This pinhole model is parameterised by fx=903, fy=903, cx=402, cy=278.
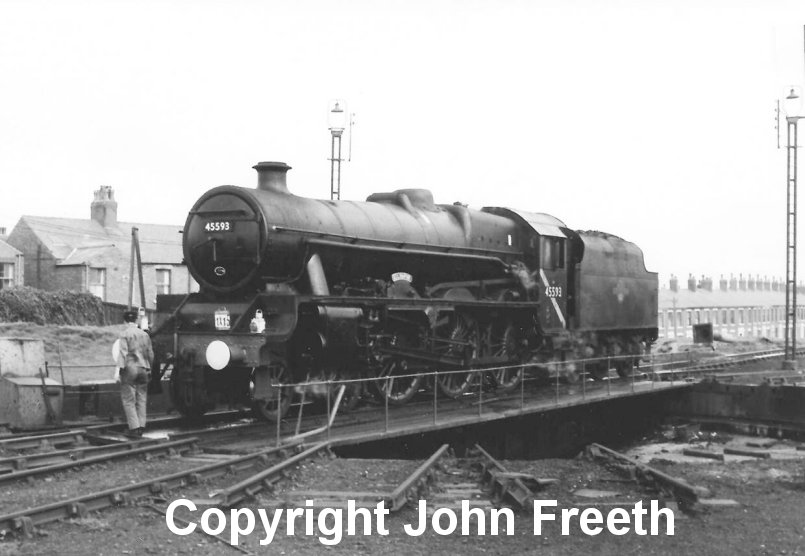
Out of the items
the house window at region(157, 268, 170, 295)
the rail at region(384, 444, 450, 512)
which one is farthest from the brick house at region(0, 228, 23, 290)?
the rail at region(384, 444, 450, 512)

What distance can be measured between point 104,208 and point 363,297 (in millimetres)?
31120


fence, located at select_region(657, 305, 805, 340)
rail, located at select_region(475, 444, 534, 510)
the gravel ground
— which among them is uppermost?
fence, located at select_region(657, 305, 805, 340)

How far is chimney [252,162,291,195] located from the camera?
1365 centimetres

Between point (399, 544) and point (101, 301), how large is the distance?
2803 centimetres

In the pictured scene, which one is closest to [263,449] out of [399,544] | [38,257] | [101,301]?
[399,544]

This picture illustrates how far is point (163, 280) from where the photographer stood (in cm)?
3666

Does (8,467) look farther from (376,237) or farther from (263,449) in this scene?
(376,237)

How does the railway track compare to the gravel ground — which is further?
the railway track

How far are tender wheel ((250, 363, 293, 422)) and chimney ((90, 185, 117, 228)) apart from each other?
3090 cm

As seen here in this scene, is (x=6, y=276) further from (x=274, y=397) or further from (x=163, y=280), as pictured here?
(x=274, y=397)

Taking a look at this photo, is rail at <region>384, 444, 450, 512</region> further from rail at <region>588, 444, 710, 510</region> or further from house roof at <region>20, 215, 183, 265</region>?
house roof at <region>20, 215, 183, 265</region>

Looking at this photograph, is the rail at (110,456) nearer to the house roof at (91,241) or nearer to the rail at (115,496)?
the rail at (115,496)

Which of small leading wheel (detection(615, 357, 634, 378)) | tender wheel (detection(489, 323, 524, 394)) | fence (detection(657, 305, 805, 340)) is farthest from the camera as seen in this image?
fence (detection(657, 305, 805, 340))

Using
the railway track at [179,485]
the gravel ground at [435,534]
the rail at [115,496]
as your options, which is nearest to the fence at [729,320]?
the gravel ground at [435,534]
